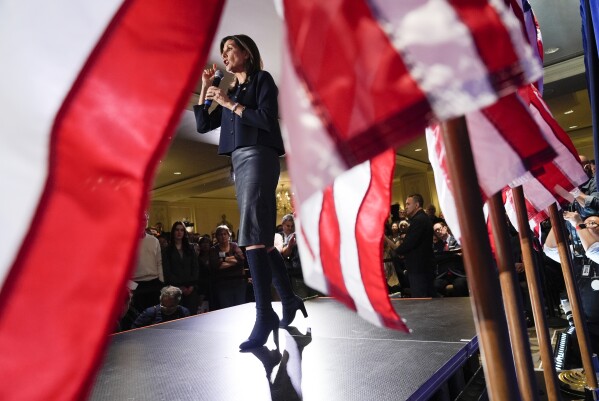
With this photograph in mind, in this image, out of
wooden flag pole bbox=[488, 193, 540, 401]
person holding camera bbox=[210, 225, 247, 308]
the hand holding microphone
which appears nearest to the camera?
wooden flag pole bbox=[488, 193, 540, 401]

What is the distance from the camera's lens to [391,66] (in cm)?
41

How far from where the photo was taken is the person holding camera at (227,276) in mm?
3975

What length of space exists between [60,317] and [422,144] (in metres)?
9.21

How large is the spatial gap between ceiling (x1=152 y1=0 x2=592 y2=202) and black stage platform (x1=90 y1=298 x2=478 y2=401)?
0.64 metres

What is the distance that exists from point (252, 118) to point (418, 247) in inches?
106

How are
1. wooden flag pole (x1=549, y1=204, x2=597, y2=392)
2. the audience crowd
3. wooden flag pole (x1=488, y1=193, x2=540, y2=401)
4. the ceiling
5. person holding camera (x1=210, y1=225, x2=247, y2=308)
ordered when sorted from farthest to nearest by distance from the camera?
person holding camera (x1=210, y1=225, x2=247, y2=308) → the ceiling → the audience crowd → wooden flag pole (x1=549, y1=204, x2=597, y2=392) → wooden flag pole (x1=488, y1=193, x2=540, y2=401)

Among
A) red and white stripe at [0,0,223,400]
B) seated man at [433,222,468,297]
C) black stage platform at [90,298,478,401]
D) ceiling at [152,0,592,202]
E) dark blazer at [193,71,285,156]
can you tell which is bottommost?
seated man at [433,222,468,297]

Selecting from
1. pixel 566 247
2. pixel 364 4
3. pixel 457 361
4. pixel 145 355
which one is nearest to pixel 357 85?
pixel 364 4

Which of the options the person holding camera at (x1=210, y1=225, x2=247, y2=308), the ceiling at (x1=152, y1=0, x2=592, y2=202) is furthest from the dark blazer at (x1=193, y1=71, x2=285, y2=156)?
the person holding camera at (x1=210, y1=225, x2=247, y2=308)

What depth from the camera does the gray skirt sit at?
1345 millimetres

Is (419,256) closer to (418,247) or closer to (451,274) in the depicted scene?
(418,247)

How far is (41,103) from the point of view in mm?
329

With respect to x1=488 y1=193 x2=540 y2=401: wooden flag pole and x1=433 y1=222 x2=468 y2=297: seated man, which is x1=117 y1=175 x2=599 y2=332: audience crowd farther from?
x1=488 y1=193 x2=540 y2=401: wooden flag pole

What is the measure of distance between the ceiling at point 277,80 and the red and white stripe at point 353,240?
0.78 ft
